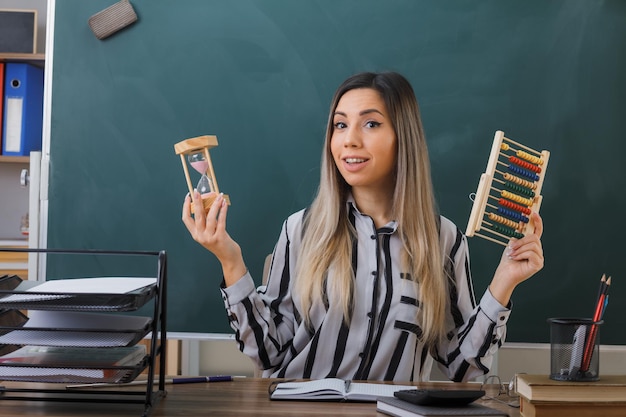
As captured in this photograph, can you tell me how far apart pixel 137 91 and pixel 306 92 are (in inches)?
21.7

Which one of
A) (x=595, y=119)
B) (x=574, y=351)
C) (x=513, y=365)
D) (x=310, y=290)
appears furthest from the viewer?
(x=513, y=365)

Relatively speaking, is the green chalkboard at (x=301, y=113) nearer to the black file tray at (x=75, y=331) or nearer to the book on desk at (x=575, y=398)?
the black file tray at (x=75, y=331)

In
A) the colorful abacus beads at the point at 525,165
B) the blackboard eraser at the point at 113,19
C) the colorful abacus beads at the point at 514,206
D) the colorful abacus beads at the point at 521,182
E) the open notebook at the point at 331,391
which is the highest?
the blackboard eraser at the point at 113,19

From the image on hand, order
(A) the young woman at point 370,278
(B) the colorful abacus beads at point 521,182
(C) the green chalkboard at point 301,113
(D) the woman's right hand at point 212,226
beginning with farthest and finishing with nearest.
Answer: (C) the green chalkboard at point 301,113
(A) the young woman at point 370,278
(B) the colorful abacus beads at point 521,182
(D) the woman's right hand at point 212,226

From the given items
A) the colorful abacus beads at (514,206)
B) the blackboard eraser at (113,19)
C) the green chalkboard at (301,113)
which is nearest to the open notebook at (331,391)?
the colorful abacus beads at (514,206)

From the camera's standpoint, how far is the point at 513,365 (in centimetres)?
284

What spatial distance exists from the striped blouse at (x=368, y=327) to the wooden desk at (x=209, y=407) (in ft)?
1.30

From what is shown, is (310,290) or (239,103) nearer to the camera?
(310,290)

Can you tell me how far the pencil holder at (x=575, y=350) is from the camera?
1192mm

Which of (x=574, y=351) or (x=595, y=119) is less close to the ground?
(x=595, y=119)

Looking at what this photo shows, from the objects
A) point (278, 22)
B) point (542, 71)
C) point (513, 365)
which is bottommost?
point (513, 365)

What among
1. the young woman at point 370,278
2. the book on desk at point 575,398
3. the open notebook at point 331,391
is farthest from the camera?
the young woman at point 370,278

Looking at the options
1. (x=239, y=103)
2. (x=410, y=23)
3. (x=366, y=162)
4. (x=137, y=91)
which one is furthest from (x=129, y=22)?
(x=366, y=162)

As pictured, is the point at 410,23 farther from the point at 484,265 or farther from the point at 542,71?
the point at 484,265
